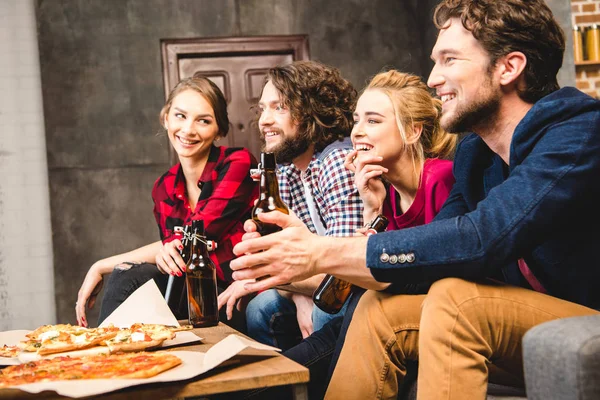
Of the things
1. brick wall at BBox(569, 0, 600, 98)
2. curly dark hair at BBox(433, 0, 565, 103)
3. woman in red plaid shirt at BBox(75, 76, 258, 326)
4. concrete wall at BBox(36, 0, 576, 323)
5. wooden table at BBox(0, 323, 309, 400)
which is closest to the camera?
wooden table at BBox(0, 323, 309, 400)

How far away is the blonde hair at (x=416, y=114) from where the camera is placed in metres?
2.37

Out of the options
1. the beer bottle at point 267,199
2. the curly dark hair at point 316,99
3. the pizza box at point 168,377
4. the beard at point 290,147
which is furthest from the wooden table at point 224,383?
the curly dark hair at point 316,99

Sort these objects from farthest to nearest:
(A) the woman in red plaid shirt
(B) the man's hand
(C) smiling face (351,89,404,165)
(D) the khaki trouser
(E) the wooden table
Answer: (A) the woman in red plaid shirt
(C) smiling face (351,89,404,165)
(B) the man's hand
(D) the khaki trouser
(E) the wooden table

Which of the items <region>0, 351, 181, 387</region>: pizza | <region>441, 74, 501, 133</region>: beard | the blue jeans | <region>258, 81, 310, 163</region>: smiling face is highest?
<region>258, 81, 310, 163</region>: smiling face

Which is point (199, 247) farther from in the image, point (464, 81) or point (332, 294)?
point (464, 81)

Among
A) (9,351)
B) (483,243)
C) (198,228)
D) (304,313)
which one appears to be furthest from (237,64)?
(483,243)

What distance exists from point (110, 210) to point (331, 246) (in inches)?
175

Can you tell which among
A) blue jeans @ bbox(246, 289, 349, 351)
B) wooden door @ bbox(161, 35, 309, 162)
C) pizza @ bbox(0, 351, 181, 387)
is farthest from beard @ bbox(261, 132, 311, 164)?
wooden door @ bbox(161, 35, 309, 162)

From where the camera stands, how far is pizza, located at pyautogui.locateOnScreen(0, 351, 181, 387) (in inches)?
47.4

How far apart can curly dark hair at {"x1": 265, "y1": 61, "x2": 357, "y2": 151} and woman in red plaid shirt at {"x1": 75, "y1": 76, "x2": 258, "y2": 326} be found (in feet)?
0.93

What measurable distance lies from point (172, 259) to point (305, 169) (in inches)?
25.2

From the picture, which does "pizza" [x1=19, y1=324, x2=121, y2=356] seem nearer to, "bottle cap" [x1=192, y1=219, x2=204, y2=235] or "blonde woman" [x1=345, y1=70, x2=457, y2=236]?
"bottle cap" [x1=192, y1=219, x2=204, y2=235]

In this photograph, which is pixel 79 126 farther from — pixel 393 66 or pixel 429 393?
pixel 429 393

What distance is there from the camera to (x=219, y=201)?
9.21ft
